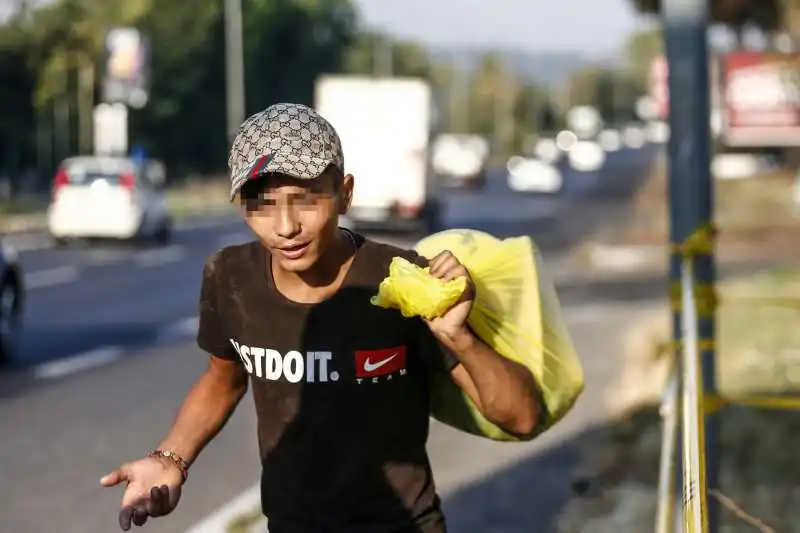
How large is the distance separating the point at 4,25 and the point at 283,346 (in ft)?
168

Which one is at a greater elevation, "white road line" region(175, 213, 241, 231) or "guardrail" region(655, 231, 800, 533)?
"guardrail" region(655, 231, 800, 533)

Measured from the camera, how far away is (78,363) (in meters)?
13.3

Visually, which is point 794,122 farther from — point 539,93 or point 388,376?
point 539,93

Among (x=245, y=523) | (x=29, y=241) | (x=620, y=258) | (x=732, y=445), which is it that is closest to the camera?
(x=245, y=523)

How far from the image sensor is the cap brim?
2996 millimetres

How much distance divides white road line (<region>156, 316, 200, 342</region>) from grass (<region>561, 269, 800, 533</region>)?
4586mm

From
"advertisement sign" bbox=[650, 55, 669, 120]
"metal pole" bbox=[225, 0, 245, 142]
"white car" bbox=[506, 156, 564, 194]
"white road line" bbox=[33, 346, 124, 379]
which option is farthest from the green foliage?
"white road line" bbox=[33, 346, 124, 379]

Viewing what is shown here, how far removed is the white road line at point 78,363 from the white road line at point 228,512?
16.7ft

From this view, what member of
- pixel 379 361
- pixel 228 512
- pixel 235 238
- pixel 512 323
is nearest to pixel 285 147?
pixel 379 361

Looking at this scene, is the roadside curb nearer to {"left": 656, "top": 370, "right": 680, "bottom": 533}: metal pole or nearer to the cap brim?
{"left": 656, "top": 370, "right": 680, "bottom": 533}: metal pole

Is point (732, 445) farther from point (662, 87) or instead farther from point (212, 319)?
point (662, 87)

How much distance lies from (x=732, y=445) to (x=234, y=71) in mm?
55125

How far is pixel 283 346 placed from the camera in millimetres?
3301

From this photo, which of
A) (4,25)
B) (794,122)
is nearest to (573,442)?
(794,122)
